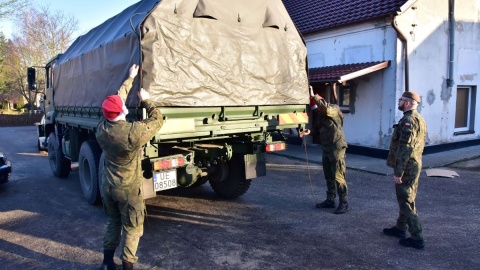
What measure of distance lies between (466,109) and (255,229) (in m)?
10.7

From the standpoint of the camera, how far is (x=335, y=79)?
32.4 ft

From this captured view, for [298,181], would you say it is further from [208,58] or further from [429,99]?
[429,99]

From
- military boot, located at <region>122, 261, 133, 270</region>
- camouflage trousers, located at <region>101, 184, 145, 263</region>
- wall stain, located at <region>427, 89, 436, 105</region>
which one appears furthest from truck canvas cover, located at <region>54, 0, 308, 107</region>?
wall stain, located at <region>427, 89, 436, 105</region>

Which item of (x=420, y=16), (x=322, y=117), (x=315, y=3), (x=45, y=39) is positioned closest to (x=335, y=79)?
(x=420, y=16)

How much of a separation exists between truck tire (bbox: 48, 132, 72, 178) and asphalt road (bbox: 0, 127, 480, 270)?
516 mm

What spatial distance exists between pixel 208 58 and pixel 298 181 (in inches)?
157

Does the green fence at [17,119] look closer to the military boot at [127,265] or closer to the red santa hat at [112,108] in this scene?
the red santa hat at [112,108]

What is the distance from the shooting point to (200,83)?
4770mm

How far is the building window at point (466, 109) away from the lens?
40.1ft

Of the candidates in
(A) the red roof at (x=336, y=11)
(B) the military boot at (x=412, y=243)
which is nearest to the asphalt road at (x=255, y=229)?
(B) the military boot at (x=412, y=243)

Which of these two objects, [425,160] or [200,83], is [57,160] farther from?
[425,160]

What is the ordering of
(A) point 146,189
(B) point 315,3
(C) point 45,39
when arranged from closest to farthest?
(A) point 146,189 < (B) point 315,3 < (C) point 45,39

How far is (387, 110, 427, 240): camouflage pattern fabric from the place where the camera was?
432cm

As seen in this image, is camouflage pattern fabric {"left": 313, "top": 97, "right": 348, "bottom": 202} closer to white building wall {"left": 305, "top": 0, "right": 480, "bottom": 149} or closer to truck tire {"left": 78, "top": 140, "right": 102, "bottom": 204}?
truck tire {"left": 78, "top": 140, "right": 102, "bottom": 204}
